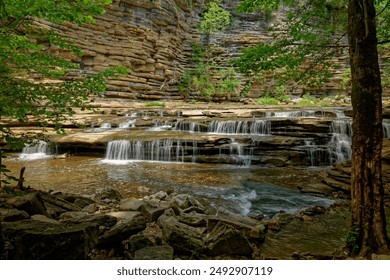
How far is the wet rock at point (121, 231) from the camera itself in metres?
3.65

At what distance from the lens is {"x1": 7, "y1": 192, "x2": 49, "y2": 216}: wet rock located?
13.8ft

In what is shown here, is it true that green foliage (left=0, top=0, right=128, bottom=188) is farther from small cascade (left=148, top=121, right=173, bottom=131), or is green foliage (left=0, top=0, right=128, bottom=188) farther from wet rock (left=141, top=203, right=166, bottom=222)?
small cascade (left=148, top=121, right=173, bottom=131)

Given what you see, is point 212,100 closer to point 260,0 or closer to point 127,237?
point 260,0

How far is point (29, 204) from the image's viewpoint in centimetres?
427

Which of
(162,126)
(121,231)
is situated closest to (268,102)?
(162,126)

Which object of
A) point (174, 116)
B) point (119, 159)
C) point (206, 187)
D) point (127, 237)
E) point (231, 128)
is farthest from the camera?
point (174, 116)

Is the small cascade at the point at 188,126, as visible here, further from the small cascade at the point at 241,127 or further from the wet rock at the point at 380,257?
the wet rock at the point at 380,257

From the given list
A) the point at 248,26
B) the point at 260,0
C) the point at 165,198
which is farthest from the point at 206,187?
the point at 248,26

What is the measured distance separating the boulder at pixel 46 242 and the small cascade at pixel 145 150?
32.1 feet

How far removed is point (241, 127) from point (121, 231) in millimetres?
12140

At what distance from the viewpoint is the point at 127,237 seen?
3941 mm

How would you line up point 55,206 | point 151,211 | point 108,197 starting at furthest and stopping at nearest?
point 108,197 → point 151,211 → point 55,206

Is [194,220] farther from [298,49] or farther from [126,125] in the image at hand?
[126,125]
